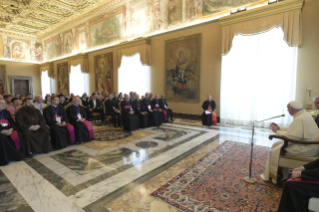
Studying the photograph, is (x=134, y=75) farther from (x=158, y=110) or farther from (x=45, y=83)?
(x=45, y=83)

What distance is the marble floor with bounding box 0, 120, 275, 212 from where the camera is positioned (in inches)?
99.0

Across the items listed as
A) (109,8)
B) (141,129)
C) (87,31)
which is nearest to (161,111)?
(141,129)

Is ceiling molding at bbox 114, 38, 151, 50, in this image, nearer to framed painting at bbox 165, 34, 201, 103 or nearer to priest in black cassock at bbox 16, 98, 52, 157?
framed painting at bbox 165, 34, 201, 103

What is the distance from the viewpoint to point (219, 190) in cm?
281

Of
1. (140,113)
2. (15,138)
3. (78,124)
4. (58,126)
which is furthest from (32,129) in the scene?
(140,113)

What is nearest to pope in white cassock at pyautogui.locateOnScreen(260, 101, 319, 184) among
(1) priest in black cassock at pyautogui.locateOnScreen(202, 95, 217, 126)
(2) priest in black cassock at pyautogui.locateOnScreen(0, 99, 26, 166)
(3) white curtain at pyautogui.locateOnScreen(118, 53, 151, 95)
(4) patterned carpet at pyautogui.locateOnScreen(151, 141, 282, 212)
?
(4) patterned carpet at pyautogui.locateOnScreen(151, 141, 282, 212)

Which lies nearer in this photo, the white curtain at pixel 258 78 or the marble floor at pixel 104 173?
the marble floor at pixel 104 173

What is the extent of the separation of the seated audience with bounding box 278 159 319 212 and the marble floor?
4.55ft

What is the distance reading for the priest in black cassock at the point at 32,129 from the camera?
170 inches

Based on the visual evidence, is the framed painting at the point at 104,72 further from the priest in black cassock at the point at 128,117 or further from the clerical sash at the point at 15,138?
the clerical sash at the point at 15,138

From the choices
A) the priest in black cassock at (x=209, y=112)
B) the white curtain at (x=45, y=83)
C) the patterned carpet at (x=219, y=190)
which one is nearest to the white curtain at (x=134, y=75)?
the priest in black cassock at (x=209, y=112)

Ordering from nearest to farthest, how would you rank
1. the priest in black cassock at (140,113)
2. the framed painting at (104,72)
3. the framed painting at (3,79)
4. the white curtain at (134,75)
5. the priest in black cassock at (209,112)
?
the priest in black cassock at (140,113)
the priest in black cassock at (209,112)
the white curtain at (134,75)
the framed painting at (104,72)
the framed painting at (3,79)

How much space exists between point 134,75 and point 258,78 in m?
7.39

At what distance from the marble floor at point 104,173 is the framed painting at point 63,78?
1371cm
